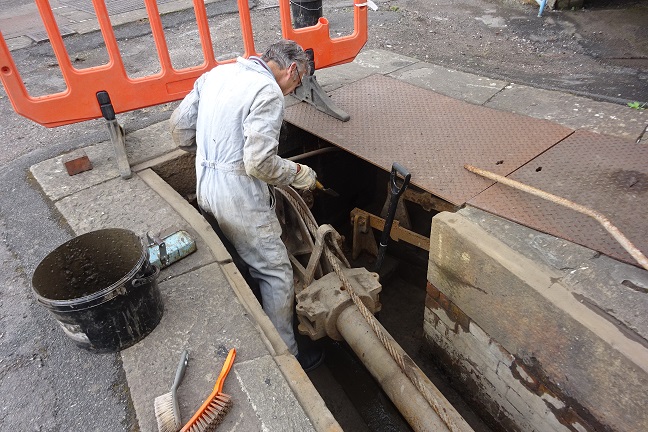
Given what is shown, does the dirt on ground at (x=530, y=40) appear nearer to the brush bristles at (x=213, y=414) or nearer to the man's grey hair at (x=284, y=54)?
the man's grey hair at (x=284, y=54)

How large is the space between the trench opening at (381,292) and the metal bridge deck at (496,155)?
633 millimetres

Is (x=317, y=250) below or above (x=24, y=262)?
below

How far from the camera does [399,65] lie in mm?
5117

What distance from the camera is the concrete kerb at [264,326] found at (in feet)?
6.50

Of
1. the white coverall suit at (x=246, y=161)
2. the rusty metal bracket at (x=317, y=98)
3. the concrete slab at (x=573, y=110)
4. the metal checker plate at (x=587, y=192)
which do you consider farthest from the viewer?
the rusty metal bracket at (x=317, y=98)

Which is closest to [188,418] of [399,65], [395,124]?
[395,124]

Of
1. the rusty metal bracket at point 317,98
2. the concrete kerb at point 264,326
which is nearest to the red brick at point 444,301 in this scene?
the concrete kerb at point 264,326

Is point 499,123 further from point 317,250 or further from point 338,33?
point 338,33

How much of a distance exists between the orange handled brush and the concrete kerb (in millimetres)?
292

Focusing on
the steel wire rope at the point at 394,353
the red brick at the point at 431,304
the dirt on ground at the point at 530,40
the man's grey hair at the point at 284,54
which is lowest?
the red brick at the point at 431,304

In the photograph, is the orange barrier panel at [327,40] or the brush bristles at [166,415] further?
the orange barrier panel at [327,40]

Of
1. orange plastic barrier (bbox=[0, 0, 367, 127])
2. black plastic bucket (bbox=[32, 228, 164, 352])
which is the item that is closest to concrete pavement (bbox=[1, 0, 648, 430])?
black plastic bucket (bbox=[32, 228, 164, 352])

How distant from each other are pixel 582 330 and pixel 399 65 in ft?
12.5

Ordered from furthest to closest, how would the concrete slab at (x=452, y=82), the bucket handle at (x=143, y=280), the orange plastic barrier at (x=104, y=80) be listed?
the concrete slab at (x=452, y=82)
the orange plastic barrier at (x=104, y=80)
the bucket handle at (x=143, y=280)
